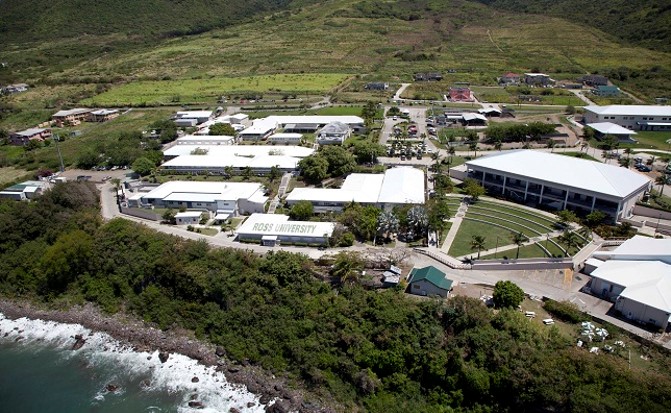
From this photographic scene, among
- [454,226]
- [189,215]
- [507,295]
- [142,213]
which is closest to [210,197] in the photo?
[189,215]

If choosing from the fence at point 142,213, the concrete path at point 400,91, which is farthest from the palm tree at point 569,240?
the concrete path at point 400,91

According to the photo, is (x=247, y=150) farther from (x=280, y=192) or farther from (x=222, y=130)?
(x=280, y=192)

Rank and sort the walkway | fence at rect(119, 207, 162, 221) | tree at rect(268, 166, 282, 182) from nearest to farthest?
fence at rect(119, 207, 162, 221) → the walkway → tree at rect(268, 166, 282, 182)

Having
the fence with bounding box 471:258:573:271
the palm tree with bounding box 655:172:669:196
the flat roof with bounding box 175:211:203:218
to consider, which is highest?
the palm tree with bounding box 655:172:669:196

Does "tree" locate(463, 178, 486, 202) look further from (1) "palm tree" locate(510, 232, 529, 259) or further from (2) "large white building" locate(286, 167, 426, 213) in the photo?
(1) "palm tree" locate(510, 232, 529, 259)

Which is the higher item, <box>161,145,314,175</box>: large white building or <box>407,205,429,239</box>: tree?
<box>161,145,314,175</box>: large white building

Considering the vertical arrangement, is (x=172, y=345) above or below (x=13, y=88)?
below

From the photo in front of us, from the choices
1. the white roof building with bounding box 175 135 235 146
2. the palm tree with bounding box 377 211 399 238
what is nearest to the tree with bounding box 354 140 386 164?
the palm tree with bounding box 377 211 399 238
